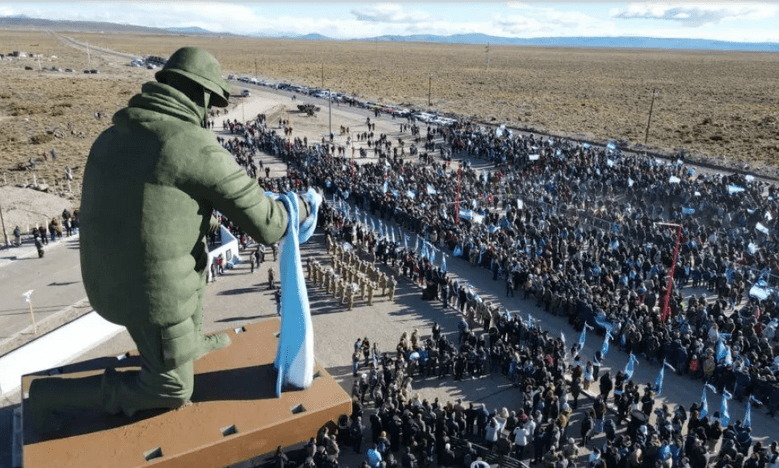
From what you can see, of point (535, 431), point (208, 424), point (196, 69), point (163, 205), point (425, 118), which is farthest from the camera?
point (425, 118)

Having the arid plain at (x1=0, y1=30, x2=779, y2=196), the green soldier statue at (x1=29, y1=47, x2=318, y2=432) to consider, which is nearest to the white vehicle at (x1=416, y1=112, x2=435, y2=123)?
the arid plain at (x1=0, y1=30, x2=779, y2=196)

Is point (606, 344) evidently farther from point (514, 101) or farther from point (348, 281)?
point (514, 101)

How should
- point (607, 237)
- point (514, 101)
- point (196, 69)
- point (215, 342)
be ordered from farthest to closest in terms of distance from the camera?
point (514, 101)
point (607, 237)
point (215, 342)
point (196, 69)

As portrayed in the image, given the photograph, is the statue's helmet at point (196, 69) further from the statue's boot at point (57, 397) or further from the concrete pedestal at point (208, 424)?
the concrete pedestal at point (208, 424)

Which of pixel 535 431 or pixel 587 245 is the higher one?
pixel 587 245

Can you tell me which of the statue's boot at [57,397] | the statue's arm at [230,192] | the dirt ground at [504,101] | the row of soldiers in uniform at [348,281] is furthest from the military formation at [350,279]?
the dirt ground at [504,101]

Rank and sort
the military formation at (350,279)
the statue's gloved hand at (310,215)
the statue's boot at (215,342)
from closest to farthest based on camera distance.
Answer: the statue's gloved hand at (310,215) → the statue's boot at (215,342) → the military formation at (350,279)

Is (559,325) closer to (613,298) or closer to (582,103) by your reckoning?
(613,298)

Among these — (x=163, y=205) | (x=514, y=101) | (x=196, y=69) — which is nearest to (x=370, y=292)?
(x=163, y=205)
